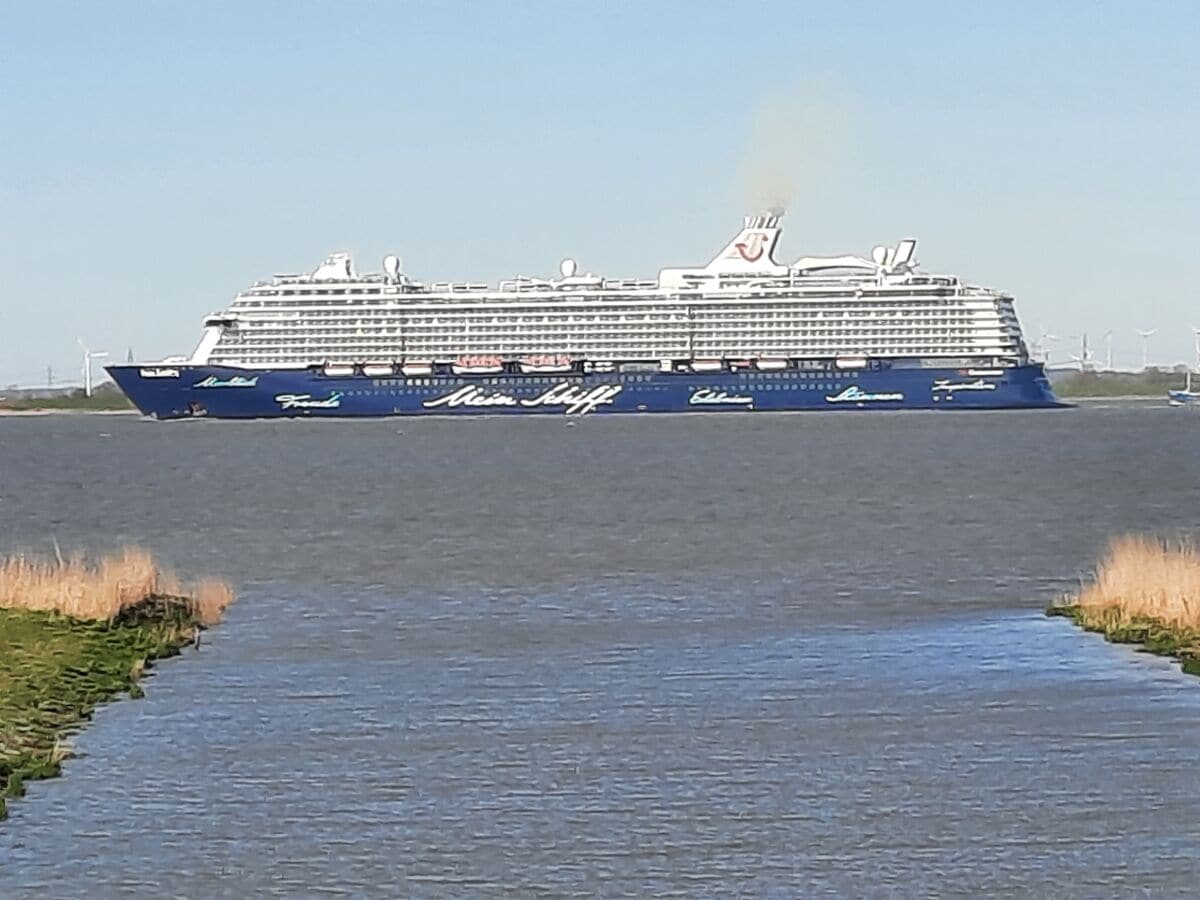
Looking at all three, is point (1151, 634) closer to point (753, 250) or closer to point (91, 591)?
point (91, 591)

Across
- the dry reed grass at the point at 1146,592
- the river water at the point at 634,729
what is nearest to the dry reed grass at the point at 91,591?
the river water at the point at 634,729

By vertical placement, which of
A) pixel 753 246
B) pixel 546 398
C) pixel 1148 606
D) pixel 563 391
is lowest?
pixel 1148 606

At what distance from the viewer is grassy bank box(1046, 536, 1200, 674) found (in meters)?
22.4

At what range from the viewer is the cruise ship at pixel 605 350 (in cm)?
12331

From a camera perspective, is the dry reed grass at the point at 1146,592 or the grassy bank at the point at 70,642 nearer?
the grassy bank at the point at 70,642

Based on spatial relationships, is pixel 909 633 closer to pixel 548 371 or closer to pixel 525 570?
pixel 525 570

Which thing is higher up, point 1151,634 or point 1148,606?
point 1148,606

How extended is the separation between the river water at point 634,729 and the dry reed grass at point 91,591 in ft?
2.83

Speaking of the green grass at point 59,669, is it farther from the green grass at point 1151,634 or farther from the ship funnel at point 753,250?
the ship funnel at point 753,250

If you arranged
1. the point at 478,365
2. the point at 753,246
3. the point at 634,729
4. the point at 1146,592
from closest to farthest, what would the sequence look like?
the point at 634,729
the point at 1146,592
the point at 478,365
the point at 753,246

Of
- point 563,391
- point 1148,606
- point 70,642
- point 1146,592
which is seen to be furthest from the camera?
point 563,391

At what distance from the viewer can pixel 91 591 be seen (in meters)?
23.4

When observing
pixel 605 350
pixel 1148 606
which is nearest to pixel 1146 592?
pixel 1148 606

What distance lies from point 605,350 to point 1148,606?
3964 inches
